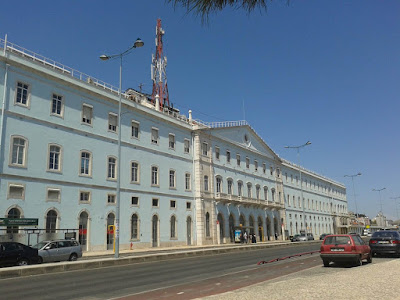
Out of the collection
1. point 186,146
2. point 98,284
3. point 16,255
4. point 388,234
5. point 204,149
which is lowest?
point 98,284

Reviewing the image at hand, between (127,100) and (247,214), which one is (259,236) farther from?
(127,100)

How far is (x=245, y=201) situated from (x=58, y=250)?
117ft

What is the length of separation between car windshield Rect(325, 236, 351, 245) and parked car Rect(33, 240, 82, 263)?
1501 cm

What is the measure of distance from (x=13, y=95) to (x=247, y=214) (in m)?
38.1

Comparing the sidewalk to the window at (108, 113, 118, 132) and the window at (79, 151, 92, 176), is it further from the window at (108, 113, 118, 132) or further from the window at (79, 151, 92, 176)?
the window at (108, 113, 118, 132)

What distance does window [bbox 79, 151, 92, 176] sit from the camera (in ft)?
105

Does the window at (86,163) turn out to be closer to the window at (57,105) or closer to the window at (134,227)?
the window at (57,105)

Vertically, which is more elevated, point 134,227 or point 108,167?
point 108,167

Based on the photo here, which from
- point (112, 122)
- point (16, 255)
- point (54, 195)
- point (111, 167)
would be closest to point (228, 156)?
point (112, 122)

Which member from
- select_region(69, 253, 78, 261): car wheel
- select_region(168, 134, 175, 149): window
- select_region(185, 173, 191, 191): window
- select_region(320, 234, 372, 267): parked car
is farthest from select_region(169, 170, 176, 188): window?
select_region(320, 234, 372, 267): parked car

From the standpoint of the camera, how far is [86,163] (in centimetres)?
3256

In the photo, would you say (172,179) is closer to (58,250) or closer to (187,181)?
(187,181)

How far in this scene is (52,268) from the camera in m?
17.8

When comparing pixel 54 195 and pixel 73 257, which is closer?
pixel 73 257
